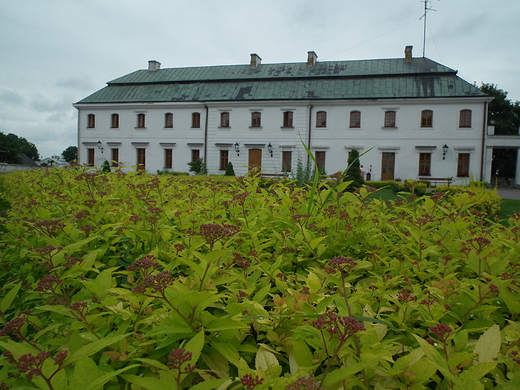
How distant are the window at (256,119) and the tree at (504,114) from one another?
118ft

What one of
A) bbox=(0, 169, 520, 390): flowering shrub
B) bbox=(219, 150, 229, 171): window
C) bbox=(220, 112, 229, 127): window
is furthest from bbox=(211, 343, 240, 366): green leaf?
bbox=(220, 112, 229, 127): window

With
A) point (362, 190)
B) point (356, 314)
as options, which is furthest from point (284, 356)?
point (362, 190)

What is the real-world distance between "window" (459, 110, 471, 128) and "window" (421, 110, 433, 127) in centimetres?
180

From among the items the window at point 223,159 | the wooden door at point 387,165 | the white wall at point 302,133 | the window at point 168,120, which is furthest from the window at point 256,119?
the wooden door at point 387,165

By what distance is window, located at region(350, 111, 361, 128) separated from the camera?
25.3 meters

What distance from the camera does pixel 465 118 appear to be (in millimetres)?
23422

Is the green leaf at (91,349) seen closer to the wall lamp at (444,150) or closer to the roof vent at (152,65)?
the wall lamp at (444,150)

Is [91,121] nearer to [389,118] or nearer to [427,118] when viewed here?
[389,118]

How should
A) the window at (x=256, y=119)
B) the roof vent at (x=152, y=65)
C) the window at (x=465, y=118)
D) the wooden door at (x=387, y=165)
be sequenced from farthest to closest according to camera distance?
the roof vent at (x=152, y=65) → the window at (x=256, y=119) → the wooden door at (x=387, y=165) → the window at (x=465, y=118)

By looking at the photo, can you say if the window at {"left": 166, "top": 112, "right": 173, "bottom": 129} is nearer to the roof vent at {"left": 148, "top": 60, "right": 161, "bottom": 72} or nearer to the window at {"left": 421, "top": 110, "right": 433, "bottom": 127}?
the roof vent at {"left": 148, "top": 60, "right": 161, "bottom": 72}

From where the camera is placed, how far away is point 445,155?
23.8 meters

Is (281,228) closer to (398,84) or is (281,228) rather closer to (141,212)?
(141,212)

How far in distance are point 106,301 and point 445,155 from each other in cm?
2622

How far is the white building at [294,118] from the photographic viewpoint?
78.1ft
